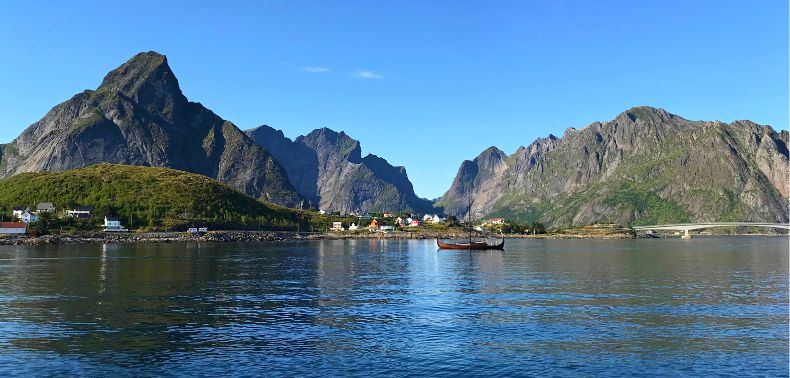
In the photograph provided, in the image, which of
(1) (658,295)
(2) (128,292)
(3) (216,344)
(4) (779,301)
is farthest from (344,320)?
(4) (779,301)

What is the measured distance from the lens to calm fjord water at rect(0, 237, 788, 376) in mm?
33688

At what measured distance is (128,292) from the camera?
64625mm

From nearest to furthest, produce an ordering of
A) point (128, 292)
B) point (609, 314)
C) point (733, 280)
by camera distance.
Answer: point (609, 314) → point (128, 292) → point (733, 280)

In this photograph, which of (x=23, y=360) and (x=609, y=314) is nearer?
(x=23, y=360)

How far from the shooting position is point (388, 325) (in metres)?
46.0

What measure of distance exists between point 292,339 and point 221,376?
964cm

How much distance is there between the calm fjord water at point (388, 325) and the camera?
33.7 m

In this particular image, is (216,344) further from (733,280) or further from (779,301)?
(733,280)

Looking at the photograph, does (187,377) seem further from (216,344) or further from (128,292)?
(128,292)

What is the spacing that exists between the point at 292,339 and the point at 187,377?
410 inches

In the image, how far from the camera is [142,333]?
4191cm

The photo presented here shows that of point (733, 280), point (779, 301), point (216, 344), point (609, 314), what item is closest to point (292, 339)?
point (216, 344)

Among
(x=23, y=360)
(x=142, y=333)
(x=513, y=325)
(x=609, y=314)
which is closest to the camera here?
(x=23, y=360)

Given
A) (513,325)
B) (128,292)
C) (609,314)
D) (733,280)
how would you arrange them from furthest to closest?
(733,280) < (128,292) < (609,314) < (513,325)
